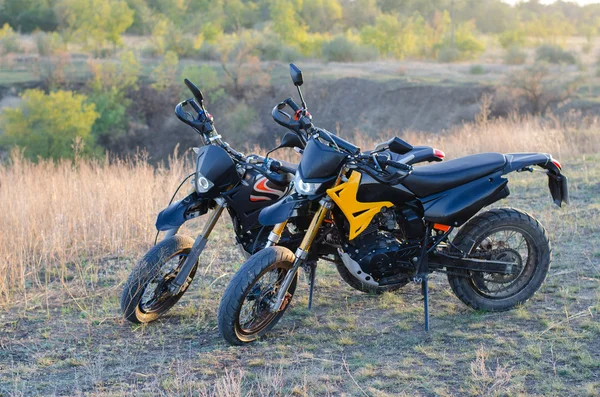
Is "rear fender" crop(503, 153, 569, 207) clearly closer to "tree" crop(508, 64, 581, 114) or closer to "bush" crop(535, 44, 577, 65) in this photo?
"tree" crop(508, 64, 581, 114)

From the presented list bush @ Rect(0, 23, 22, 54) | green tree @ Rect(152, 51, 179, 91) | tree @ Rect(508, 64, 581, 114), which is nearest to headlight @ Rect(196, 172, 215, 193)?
tree @ Rect(508, 64, 581, 114)

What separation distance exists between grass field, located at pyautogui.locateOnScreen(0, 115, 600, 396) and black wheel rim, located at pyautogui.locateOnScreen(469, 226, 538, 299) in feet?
0.59

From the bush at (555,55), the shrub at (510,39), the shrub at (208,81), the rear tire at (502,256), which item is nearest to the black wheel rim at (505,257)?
the rear tire at (502,256)

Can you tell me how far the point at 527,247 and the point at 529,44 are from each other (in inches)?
2562

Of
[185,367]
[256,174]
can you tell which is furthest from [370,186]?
[185,367]

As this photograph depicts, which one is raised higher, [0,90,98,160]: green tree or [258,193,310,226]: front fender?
[0,90,98,160]: green tree

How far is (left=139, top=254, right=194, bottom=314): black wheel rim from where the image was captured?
213 inches

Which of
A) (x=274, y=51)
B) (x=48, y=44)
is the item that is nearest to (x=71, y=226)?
(x=48, y=44)

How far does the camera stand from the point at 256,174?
5.36 m

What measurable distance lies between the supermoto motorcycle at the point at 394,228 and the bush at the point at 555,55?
1933 inches

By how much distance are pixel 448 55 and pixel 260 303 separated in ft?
175

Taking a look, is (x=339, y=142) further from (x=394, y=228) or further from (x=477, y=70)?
(x=477, y=70)

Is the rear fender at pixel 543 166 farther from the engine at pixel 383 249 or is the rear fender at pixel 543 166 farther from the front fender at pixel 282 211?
the front fender at pixel 282 211

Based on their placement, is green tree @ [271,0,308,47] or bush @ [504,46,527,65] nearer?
bush @ [504,46,527,65]
